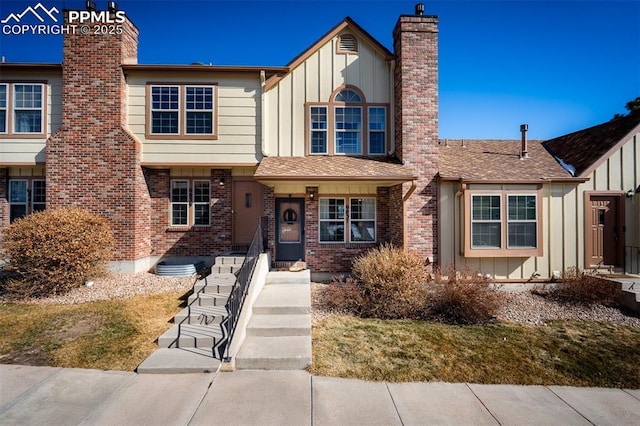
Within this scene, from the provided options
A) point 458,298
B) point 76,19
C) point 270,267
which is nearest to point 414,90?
point 458,298

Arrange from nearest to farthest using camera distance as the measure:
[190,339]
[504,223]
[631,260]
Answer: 1. [190,339]
2. [504,223]
3. [631,260]

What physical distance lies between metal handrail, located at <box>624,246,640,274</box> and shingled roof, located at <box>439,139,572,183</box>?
2.83m

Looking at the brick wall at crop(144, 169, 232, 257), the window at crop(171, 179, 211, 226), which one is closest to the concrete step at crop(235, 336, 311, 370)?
the brick wall at crop(144, 169, 232, 257)

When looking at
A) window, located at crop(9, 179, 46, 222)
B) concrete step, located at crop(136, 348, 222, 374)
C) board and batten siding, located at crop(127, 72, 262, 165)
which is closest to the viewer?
concrete step, located at crop(136, 348, 222, 374)

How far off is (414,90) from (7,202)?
1454cm

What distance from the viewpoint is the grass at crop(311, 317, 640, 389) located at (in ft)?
15.3

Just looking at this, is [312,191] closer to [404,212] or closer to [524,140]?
[404,212]

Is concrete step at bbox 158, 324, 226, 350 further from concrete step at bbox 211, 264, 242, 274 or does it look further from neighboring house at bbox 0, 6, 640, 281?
neighboring house at bbox 0, 6, 640, 281

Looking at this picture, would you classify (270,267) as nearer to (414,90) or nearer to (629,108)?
(414,90)

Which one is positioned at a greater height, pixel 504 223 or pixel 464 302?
pixel 504 223

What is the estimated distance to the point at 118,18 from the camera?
9500mm

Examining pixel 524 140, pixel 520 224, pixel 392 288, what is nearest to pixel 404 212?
pixel 392 288

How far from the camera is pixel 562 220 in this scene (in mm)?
9000

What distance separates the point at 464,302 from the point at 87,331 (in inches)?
312
